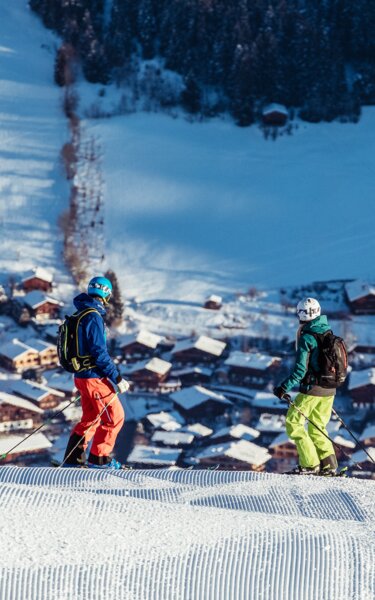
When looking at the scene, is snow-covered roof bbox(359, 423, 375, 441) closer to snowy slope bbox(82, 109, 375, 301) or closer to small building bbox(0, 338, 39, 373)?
small building bbox(0, 338, 39, 373)

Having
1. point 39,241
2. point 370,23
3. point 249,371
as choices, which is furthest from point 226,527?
point 370,23

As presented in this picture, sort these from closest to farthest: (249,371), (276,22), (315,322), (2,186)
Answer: (315,322), (249,371), (2,186), (276,22)

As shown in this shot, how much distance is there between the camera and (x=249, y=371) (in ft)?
83.1

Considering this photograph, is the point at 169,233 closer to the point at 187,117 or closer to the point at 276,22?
the point at 187,117

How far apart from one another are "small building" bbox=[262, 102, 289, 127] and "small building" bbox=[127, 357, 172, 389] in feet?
68.4

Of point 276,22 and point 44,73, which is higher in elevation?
point 276,22

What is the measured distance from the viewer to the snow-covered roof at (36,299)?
29.1 m

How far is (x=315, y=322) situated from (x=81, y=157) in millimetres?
33778

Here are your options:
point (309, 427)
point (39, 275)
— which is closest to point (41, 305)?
point (39, 275)

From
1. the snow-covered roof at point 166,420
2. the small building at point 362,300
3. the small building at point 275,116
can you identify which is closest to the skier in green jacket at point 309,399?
the snow-covered roof at point 166,420

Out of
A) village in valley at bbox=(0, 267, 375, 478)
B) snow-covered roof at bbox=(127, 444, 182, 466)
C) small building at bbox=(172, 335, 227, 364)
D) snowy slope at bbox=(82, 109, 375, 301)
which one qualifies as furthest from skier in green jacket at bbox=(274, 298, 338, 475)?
snowy slope at bbox=(82, 109, 375, 301)

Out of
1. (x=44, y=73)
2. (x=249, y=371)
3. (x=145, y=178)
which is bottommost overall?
(x=249, y=371)

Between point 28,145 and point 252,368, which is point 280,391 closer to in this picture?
point 252,368

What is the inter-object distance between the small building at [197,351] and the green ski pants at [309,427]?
19.3m
